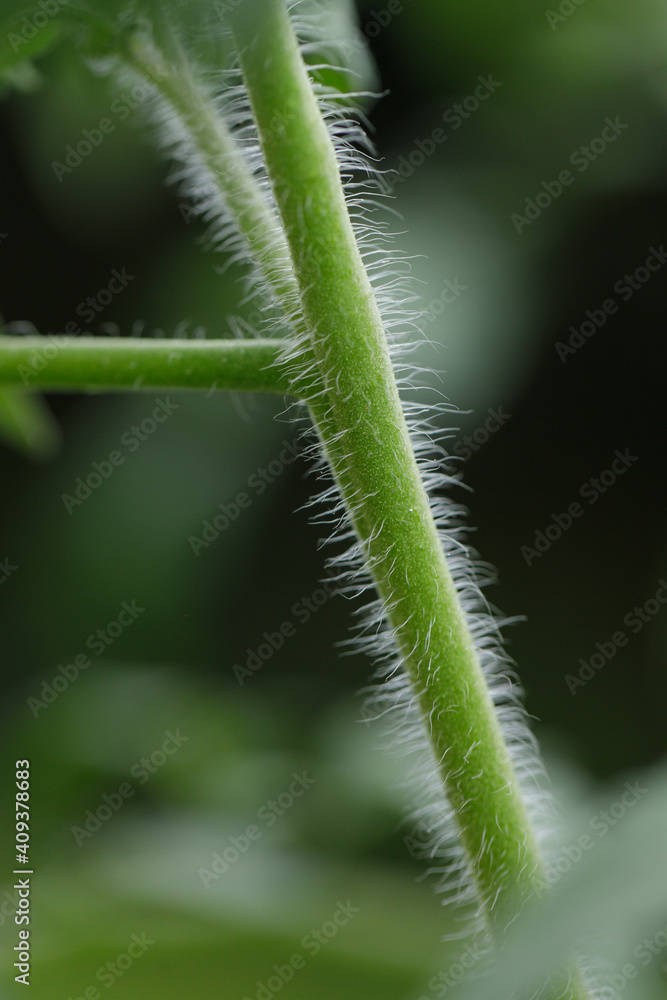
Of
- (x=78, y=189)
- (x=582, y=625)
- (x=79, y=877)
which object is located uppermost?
(x=78, y=189)

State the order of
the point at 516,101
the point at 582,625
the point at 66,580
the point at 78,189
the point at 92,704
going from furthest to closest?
the point at 582,625
the point at 78,189
the point at 66,580
the point at 516,101
the point at 92,704

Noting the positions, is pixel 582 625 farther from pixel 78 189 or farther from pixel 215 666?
pixel 78 189

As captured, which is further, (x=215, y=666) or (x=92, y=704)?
(x=215, y=666)

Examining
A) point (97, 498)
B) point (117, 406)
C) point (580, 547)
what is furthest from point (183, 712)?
point (580, 547)

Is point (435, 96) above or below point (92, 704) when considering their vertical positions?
above
